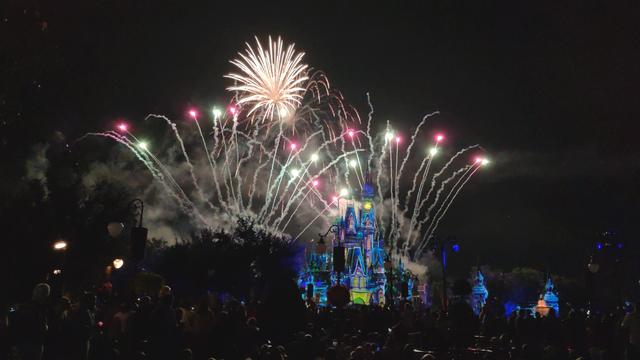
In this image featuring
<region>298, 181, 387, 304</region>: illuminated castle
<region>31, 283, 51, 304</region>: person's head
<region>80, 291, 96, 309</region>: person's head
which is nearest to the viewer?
<region>31, 283, 51, 304</region>: person's head

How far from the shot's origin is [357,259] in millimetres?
106688

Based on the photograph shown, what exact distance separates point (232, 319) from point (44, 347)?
11.8 ft

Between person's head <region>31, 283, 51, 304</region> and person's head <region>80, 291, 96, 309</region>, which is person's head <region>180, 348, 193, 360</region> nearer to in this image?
person's head <region>80, 291, 96, 309</region>

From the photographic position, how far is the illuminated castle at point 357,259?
102m

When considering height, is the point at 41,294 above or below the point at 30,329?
above

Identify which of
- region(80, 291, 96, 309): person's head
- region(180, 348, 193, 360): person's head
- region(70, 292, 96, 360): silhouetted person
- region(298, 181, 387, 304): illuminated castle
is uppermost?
region(298, 181, 387, 304): illuminated castle

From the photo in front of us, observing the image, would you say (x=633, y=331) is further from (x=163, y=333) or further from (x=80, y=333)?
(x=80, y=333)

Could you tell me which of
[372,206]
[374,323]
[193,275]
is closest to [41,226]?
[193,275]

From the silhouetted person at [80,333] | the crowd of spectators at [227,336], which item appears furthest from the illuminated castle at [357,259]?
the silhouetted person at [80,333]

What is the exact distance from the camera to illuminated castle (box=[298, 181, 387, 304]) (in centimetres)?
10169

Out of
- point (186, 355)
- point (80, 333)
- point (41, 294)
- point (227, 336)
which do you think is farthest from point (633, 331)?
point (41, 294)

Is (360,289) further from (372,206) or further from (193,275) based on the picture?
(193,275)

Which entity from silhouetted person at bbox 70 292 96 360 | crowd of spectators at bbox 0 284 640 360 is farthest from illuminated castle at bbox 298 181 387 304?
silhouetted person at bbox 70 292 96 360

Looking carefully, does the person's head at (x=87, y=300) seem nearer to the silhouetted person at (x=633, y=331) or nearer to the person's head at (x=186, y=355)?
the person's head at (x=186, y=355)
